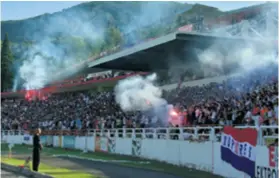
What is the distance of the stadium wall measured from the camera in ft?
39.0

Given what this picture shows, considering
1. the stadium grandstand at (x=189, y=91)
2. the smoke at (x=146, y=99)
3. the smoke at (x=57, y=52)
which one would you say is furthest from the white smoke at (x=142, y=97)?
the smoke at (x=57, y=52)

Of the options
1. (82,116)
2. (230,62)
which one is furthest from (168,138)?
(82,116)

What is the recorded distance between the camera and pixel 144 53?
96.3 ft

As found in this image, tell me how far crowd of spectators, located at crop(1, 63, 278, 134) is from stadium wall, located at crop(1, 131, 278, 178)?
1.07 m

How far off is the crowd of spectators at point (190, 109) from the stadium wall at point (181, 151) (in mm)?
1068

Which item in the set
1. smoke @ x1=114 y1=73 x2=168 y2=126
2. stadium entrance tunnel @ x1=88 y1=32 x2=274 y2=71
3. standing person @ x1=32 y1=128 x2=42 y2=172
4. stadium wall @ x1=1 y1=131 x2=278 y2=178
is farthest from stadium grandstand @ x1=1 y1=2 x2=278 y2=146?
standing person @ x1=32 y1=128 x2=42 y2=172

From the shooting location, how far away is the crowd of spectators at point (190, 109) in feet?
54.2

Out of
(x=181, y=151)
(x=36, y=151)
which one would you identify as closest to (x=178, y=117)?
(x=181, y=151)

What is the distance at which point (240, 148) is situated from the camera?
520 inches

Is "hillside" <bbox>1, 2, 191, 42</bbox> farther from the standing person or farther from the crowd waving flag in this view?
the crowd waving flag

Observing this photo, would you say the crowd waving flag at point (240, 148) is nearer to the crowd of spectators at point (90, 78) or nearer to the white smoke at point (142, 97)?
the white smoke at point (142, 97)

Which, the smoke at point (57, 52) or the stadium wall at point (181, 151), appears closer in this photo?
the stadium wall at point (181, 151)

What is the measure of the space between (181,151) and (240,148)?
17.6 ft

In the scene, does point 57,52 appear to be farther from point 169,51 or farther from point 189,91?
point 189,91
